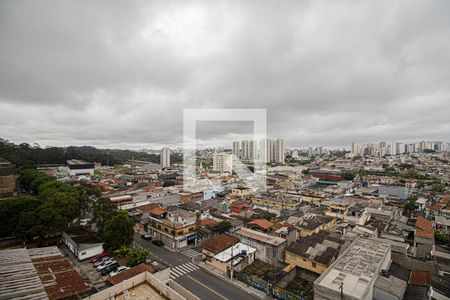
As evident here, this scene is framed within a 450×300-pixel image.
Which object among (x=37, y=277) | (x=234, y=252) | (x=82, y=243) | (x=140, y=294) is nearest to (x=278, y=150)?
(x=234, y=252)

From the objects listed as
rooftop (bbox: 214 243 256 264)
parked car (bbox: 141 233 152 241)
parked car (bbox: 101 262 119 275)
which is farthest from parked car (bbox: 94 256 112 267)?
rooftop (bbox: 214 243 256 264)

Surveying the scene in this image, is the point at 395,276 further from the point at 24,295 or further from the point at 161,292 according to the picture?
the point at 24,295

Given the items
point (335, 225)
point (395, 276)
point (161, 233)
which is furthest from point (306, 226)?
point (161, 233)

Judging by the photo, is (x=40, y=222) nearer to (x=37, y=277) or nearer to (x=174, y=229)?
(x=37, y=277)

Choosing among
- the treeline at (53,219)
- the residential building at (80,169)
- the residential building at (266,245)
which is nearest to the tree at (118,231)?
the treeline at (53,219)

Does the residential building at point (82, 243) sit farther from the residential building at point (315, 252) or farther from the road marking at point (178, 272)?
the residential building at point (315, 252)
